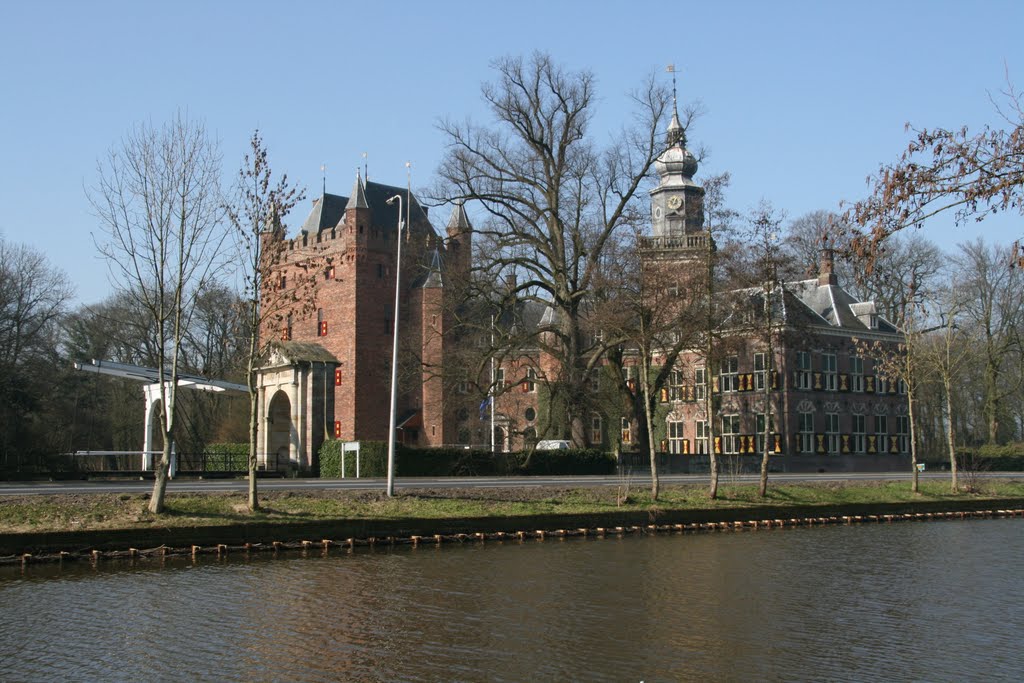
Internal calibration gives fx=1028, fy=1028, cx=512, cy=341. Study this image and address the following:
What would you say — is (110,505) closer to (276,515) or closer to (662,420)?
(276,515)

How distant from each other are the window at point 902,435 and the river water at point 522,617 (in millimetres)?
35904

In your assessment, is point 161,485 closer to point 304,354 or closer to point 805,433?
point 304,354

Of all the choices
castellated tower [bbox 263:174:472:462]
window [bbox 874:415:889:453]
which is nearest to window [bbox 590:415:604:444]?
castellated tower [bbox 263:174:472:462]

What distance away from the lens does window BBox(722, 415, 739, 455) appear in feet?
173

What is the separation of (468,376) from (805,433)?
20620 mm

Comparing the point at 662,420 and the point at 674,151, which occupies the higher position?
the point at 674,151

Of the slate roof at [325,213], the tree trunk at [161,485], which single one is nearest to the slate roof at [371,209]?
the slate roof at [325,213]

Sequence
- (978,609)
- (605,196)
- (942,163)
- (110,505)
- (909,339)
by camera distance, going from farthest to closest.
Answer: (605,196) → (909,339) → (110,505) → (978,609) → (942,163)

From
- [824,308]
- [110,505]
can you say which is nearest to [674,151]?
[824,308]

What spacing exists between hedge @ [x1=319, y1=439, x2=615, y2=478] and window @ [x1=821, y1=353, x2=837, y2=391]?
60.9ft

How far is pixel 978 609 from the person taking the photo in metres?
13.4

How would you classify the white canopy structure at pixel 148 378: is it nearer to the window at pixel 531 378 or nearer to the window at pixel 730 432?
the window at pixel 531 378

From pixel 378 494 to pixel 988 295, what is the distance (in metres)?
41.6

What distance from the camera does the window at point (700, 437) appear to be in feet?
177
